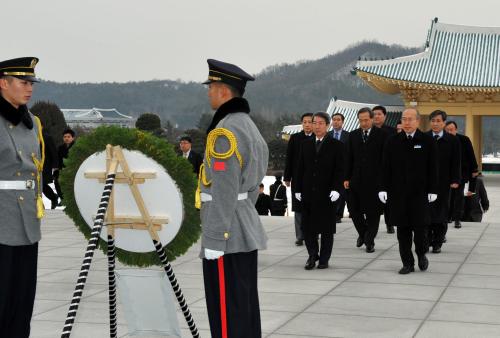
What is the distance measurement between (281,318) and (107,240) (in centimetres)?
195

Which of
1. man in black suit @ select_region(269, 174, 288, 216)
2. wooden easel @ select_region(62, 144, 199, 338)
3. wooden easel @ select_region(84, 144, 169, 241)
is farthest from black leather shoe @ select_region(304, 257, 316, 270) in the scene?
man in black suit @ select_region(269, 174, 288, 216)

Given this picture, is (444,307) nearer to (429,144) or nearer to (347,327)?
(347,327)

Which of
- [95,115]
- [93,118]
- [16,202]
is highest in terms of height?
[16,202]

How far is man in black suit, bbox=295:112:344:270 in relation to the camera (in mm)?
8688

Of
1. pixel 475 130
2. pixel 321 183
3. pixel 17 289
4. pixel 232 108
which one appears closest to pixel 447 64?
pixel 475 130

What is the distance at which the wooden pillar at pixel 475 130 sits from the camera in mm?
35125

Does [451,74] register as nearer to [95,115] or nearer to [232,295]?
[232,295]

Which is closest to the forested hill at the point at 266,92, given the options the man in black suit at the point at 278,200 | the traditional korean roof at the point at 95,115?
the traditional korean roof at the point at 95,115

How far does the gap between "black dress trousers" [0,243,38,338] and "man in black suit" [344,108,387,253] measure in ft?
19.3

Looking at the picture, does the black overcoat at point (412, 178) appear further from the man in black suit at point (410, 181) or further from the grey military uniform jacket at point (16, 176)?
the grey military uniform jacket at point (16, 176)

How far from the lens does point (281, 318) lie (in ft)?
20.8

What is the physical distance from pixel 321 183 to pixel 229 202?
4.62 m

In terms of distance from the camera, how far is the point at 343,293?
24.2ft

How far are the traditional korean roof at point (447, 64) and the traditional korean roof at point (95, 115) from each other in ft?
256
